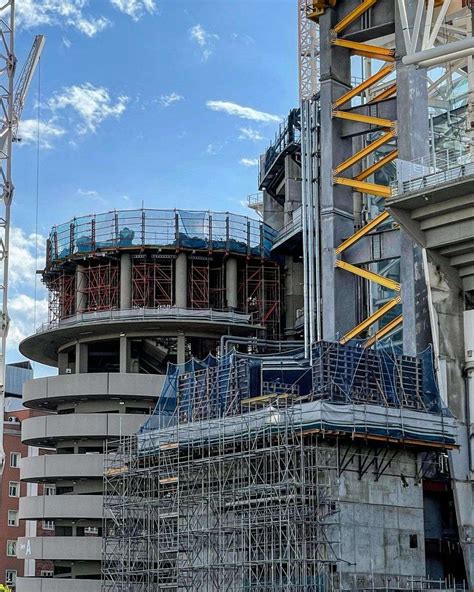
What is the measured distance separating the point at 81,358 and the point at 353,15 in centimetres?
3989

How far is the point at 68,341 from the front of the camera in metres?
104

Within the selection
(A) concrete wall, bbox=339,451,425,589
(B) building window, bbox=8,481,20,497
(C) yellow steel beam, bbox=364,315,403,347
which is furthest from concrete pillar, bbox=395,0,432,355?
(B) building window, bbox=8,481,20,497

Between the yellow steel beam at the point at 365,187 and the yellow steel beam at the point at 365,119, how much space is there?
3.73 m

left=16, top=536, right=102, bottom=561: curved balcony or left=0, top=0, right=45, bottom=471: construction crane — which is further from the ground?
left=0, top=0, right=45, bottom=471: construction crane

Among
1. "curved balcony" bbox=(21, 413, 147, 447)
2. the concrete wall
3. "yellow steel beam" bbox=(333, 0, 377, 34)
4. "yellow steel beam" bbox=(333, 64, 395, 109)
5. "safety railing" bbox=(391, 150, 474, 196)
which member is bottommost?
the concrete wall

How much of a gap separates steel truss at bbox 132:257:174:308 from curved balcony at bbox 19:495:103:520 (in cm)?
1630

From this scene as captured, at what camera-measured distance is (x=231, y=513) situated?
6266 centimetres

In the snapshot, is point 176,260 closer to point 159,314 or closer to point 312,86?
point 159,314

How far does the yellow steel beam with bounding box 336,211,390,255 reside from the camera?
73.3 meters

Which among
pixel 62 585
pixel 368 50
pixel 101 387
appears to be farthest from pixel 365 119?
pixel 62 585

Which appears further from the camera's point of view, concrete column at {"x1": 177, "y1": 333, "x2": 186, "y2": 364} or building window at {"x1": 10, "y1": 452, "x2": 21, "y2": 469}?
building window at {"x1": 10, "y1": 452, "x2": 21, "y2": 469}

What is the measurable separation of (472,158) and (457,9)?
1722cm

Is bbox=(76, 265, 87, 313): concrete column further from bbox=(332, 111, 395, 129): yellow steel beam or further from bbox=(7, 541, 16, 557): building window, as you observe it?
bbox=(7, 541, 16, 557): building window

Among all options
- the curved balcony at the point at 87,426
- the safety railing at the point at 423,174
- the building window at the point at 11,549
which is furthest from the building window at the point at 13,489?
the safety railing at the point at 423,174
